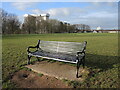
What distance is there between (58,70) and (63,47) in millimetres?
1157

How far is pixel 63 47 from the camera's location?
5734mm

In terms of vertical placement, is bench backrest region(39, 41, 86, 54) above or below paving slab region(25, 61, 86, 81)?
above

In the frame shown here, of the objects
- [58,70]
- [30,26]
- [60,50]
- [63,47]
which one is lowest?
[58,70]

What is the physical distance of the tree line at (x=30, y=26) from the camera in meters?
44.5

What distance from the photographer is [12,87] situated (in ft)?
12.2

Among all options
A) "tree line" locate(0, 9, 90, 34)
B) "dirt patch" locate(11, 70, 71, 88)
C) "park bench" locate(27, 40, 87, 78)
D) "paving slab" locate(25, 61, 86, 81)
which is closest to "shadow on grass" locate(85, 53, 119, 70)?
"park bench" locate(27, 40, 87, 78)

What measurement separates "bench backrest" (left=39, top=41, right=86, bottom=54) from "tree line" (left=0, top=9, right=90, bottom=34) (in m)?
38.7

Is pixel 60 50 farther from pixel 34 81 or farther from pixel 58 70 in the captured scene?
pixel 34 81

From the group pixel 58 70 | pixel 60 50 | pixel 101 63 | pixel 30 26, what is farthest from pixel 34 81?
pixel 30 26

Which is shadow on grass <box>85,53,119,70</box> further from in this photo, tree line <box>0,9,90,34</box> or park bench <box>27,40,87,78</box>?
tree line <box>0,9,90,34</box>

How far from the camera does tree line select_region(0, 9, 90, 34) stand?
44531 mm

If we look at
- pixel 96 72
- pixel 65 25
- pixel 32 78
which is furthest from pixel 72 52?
pixel 65 25

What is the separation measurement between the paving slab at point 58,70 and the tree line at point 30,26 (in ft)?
130

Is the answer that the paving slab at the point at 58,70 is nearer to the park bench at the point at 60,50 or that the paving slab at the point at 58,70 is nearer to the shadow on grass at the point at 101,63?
the park bench at the point at 60,50
